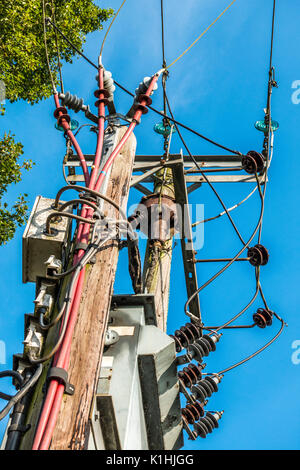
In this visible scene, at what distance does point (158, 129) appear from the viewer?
6.20m

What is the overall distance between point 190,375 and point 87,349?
60.3 inches

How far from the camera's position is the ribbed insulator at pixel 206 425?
3.82m

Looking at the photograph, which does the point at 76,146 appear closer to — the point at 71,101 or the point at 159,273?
the point at 71,101

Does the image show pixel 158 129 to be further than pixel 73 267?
Yes

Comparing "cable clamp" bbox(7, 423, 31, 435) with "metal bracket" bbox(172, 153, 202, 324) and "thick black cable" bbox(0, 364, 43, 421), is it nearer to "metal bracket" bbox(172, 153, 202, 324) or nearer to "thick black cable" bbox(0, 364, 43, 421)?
"thick black cable" bbox(0, 364, 43, 421)

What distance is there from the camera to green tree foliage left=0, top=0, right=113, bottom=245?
21.5 ft

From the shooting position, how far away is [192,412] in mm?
3730

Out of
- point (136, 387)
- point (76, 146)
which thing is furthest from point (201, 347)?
point (76, 146)

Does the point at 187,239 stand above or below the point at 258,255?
above

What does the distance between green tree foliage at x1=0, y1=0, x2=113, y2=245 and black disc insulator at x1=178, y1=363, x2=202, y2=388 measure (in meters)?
3.52
